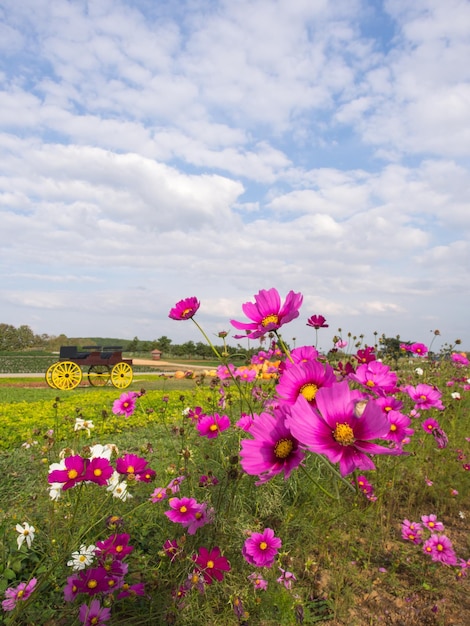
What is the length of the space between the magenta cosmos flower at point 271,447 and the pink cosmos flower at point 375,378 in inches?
15.0

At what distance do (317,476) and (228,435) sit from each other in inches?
20.5

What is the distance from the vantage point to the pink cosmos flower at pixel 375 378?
115 centimetres

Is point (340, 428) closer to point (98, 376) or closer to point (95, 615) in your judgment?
point (95, 615)

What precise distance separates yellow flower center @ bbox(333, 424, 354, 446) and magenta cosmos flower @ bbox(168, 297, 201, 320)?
68cm

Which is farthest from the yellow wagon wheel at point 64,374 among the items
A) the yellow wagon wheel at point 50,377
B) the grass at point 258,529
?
the grass at point 258,529

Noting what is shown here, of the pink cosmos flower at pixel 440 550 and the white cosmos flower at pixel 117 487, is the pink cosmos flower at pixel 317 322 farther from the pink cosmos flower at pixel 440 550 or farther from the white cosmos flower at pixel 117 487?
the pink cosmos flower at pixel 440 550

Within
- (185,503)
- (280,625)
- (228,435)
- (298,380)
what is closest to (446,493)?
(228,435)

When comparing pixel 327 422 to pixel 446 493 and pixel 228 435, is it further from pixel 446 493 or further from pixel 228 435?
pixel 446 493

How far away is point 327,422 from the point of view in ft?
2.49

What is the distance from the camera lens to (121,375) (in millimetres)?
10469

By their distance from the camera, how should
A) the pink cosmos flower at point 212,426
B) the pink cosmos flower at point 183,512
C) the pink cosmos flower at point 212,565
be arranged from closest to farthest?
the pink cosmos flower at point 212,565 < the pink cosmos flower at point 183,512 < the pink cosmos flower at point 212,426

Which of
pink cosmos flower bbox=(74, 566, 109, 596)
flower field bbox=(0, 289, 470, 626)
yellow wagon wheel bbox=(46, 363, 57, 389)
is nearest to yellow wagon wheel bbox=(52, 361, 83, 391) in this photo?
yellow wagon wheel bbox=(46, 363, 57, 389)

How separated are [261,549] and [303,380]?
843 millimetres

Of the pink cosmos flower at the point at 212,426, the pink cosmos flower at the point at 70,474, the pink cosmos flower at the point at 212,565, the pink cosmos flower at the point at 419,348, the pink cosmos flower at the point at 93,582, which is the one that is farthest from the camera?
the pink cosmos flower at the point at 419,348
